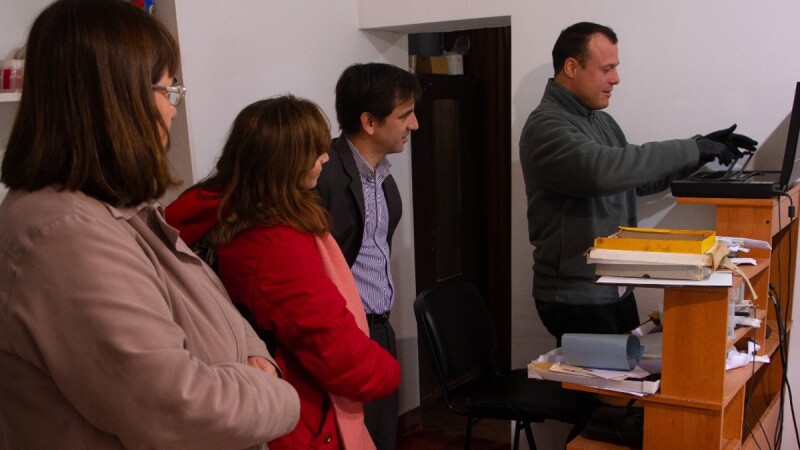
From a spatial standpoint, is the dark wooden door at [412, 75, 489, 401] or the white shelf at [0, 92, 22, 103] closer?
the white shelf at [0, 92, 22, 103]

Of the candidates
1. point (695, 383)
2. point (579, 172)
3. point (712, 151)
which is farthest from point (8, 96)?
point (712, 151)

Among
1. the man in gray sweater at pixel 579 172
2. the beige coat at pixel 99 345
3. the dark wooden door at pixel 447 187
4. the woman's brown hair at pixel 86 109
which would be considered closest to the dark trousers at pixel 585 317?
the man in gray sweater at pixel 579 172

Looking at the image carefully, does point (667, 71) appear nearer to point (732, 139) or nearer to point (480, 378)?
point (732, 139)

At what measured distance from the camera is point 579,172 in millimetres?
2189

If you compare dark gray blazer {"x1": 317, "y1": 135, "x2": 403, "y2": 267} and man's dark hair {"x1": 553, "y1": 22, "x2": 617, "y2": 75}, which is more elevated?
man's dark hair {"x1": 553, "y1": 22, "x2": 617, "y2": 75}

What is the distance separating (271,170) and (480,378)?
4.61 ft

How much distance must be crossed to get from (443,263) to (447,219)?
0.25 m

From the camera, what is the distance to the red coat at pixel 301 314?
4.57 ft

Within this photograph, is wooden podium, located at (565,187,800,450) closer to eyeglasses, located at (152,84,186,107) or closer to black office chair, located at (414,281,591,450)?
black office chair, located at (414,281,591,450)

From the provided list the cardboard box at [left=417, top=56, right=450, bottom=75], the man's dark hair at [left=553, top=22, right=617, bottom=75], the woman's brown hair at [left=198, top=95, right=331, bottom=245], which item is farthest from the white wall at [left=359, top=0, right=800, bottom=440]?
the woman's brown hair at [left=198, top=95, right=331, bottom=245]

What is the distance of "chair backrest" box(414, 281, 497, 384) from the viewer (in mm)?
2350

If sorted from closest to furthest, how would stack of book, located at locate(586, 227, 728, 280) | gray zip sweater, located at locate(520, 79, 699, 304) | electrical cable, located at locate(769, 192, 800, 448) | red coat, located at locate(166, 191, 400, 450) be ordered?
→ 1. red coat, located at locate(166, 191, 400, 450)
2. stack of book, located at locate(586, 227, 728, 280)
3. gray zip sweater, located at locate(520, 79, 699, 304)
4. electrical cable, located at locate(769, 192, 800, 448)

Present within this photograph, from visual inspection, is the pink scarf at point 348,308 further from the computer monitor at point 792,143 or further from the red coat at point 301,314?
the computer monitor at point 792,143

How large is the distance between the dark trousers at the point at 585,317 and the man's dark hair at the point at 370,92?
851 mm
